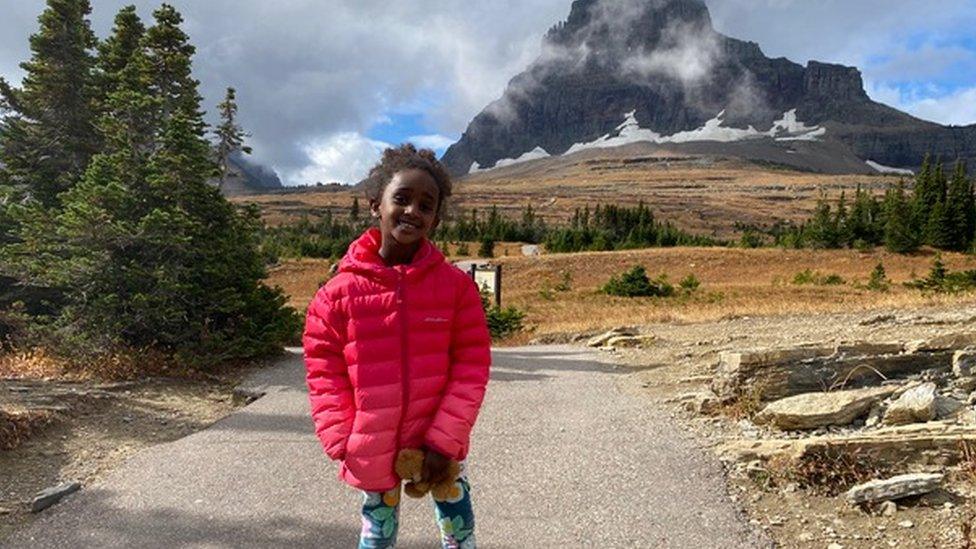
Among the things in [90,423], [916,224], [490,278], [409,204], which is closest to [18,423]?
[90,423]

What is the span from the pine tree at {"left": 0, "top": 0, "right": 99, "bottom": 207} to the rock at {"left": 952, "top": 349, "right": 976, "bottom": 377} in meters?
15.1

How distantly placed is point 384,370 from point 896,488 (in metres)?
3.62

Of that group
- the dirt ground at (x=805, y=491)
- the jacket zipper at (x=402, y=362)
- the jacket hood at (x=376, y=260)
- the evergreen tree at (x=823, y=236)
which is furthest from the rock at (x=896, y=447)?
the evergreen tree at (x=823, y=236)

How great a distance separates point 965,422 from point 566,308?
72.9ft

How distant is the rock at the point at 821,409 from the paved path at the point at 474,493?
91 cm

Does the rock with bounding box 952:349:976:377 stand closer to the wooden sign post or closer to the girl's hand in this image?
the girl's hand

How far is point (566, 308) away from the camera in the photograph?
89.7 ft

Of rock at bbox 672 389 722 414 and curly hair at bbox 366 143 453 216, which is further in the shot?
rock at bbox 672 389 722 414

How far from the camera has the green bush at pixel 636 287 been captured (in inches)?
1199

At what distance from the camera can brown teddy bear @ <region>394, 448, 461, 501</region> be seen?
2695 millimetres

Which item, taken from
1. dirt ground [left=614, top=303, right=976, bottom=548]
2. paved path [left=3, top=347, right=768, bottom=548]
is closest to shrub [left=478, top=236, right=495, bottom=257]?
dirt ground [left=614, top=303, right=976, bottom=548]

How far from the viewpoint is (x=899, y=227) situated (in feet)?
139

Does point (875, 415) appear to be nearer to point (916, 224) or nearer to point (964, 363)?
point (964, 363)

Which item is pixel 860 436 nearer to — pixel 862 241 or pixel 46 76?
pixel 46 76
